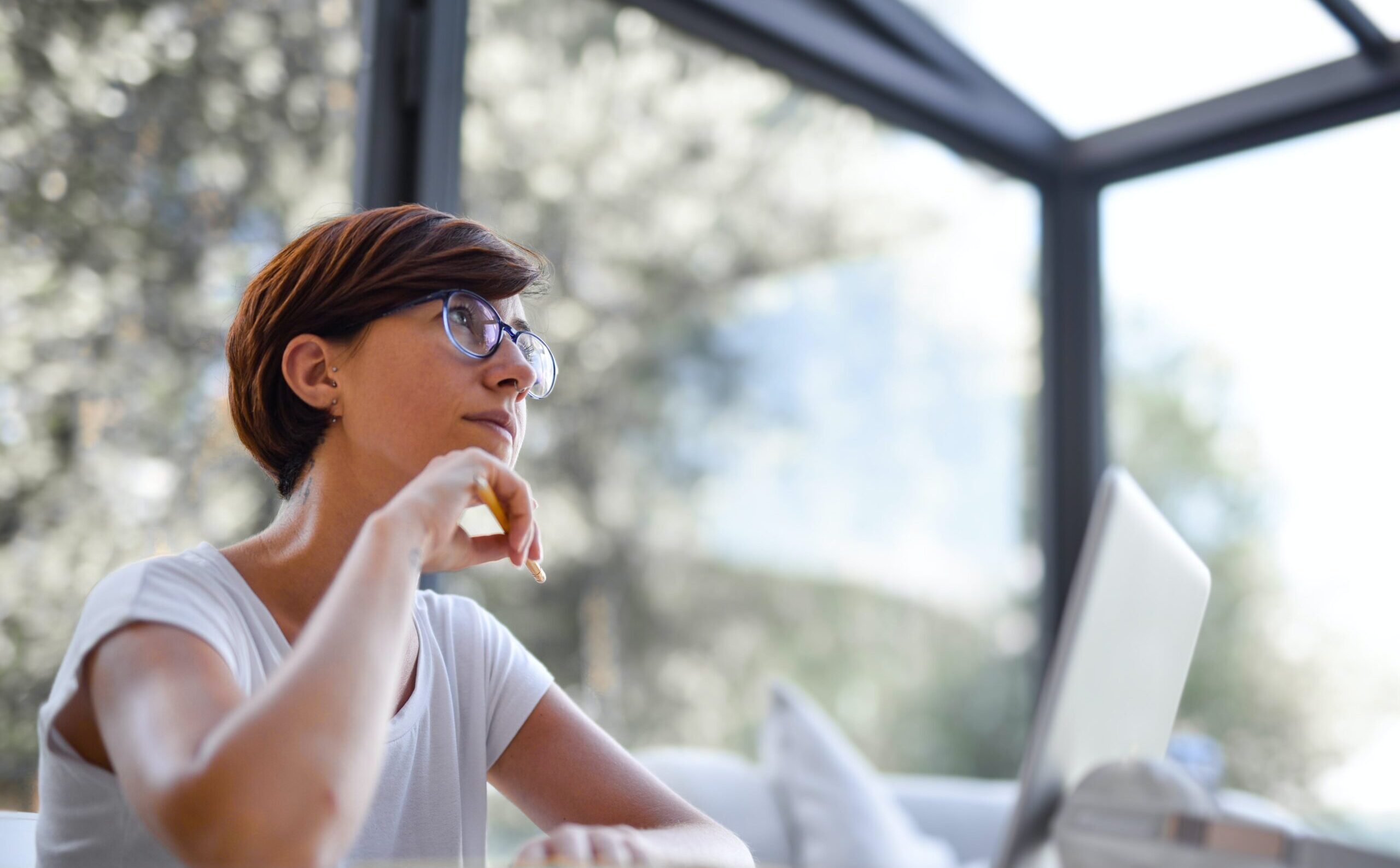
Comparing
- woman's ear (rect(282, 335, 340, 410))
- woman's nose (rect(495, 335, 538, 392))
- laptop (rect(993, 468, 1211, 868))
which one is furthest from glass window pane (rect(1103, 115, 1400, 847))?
woman's ear (rect(282, 335, 340, 410))

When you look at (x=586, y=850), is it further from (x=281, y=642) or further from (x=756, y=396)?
(x=756, y=396)

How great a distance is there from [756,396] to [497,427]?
2074 millimetres

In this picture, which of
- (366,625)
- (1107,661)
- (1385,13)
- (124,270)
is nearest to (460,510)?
(366,625)

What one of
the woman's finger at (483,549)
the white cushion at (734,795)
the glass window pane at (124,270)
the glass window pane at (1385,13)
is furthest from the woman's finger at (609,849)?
the glass window pane at (1385,13)

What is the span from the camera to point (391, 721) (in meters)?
1.28

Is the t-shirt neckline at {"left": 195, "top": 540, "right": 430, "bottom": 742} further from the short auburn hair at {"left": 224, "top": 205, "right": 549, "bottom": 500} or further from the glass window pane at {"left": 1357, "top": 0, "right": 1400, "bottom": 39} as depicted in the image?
the glass window pane at {"left": 1357, "top": 0, "right": 1400, "bottom": 39}

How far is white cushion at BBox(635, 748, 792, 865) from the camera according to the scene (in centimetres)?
258

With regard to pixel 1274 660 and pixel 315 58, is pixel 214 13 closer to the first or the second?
pixel 315 58

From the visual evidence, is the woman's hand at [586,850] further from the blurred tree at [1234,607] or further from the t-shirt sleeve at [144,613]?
the blurred tree at [1234,607]

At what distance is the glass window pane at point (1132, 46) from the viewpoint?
3.26 meters

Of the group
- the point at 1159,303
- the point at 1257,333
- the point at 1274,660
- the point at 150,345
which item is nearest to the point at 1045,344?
the point at 1159,303

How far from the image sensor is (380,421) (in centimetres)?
133

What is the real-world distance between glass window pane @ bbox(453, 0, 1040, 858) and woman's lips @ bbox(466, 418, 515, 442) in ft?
4.51

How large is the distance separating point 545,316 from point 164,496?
113cm
